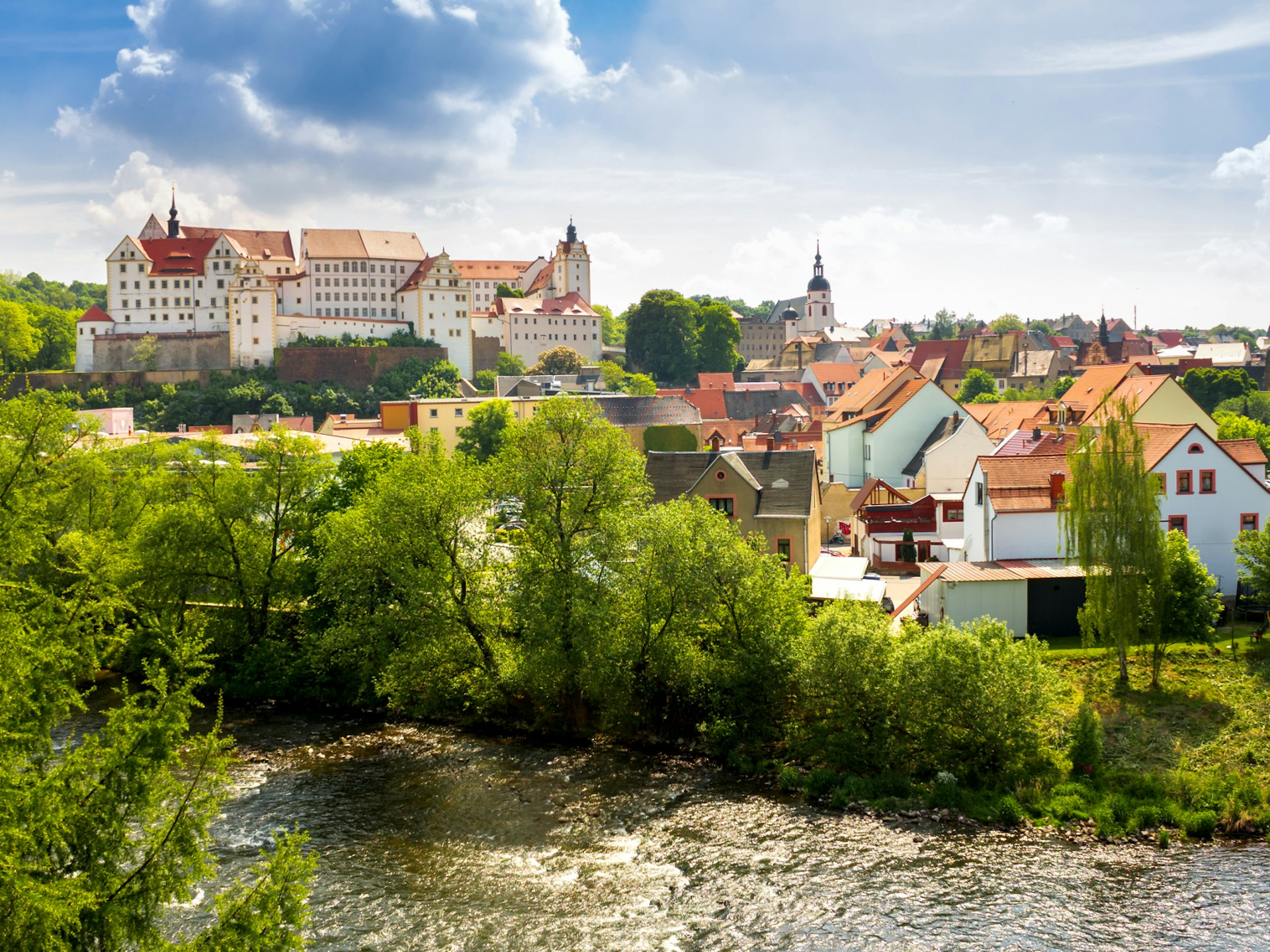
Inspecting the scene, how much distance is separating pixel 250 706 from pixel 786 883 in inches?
677

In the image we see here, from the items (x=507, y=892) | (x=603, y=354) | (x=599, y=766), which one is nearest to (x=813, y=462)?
(x=599, y=766)

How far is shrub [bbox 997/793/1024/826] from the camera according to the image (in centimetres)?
2014

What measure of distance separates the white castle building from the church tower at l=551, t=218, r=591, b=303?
17909 millimetres

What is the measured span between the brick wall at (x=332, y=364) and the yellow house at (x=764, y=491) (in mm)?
67136

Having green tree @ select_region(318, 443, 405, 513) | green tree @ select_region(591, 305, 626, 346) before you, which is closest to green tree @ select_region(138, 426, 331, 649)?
green tree @ select_region(318, 443, 405, 513)

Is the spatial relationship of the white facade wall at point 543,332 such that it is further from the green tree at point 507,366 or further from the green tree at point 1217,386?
the green tree at point 1217,386

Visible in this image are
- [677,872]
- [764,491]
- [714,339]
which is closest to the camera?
[677,872]

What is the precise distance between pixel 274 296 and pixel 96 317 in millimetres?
16117

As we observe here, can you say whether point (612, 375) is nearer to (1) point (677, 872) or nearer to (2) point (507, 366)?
(2) point (507, 366)

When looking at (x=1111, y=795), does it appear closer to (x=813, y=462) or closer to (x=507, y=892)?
(x=507, y=892)

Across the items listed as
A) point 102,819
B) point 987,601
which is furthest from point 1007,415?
point 102,819

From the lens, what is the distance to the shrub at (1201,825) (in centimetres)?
1953

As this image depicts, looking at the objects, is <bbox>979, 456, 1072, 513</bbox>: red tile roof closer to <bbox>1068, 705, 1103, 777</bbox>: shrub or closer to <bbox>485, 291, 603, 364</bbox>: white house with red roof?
<bbox>1068, 705, 1103, 777</bbox>: shrub

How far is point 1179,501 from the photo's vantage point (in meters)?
30.7
